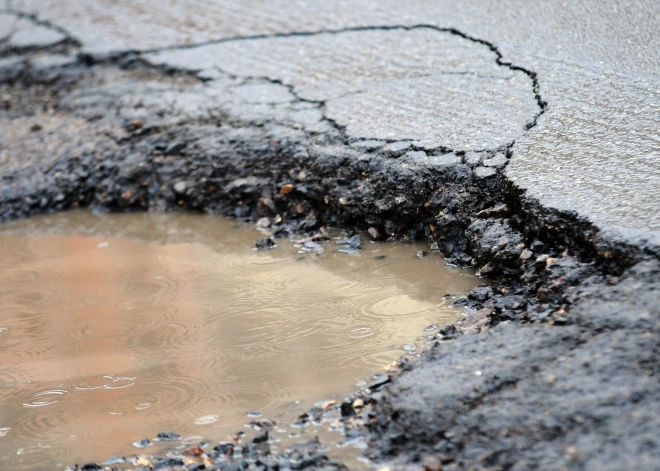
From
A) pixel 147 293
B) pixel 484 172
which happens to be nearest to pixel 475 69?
pixel 484 172

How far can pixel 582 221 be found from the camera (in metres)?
2.09

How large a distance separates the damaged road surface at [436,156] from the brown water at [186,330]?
213 mm

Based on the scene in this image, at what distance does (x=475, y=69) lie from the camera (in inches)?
129

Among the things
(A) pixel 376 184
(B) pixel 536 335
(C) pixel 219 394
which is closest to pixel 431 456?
(B) pixel 536 335

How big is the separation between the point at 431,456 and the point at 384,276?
984 mm

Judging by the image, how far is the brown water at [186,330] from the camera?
1967mm

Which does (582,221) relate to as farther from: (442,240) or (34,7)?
(34,7)

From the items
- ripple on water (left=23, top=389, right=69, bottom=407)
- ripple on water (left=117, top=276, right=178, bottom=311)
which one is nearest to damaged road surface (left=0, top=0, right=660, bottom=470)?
ripple on water (left=117, top=276, right=178, bottom=311)

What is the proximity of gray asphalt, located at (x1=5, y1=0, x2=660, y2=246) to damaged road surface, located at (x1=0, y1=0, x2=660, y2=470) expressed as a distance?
13 mm

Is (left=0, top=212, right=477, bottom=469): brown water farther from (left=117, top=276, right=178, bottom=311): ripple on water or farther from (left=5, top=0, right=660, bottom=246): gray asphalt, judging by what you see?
(left=5, top=0, right=660, bottom=246): gray asphalt

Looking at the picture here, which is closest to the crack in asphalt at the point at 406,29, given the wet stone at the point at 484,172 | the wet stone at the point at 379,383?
the wet stone at the point at 484,172

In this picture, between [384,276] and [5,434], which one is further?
[384,276]

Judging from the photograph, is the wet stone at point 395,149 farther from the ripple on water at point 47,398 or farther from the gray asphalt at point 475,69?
the ripple on water at point 47,398

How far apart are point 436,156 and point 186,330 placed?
1164 millimetres
